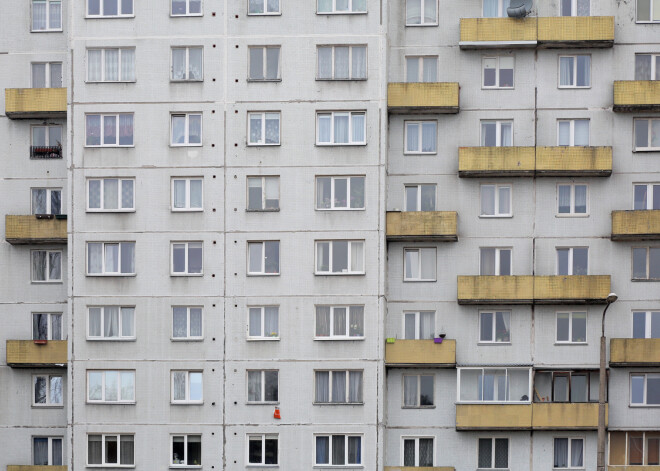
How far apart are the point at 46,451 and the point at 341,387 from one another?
13.8 metres

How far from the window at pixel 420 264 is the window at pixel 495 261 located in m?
2.17

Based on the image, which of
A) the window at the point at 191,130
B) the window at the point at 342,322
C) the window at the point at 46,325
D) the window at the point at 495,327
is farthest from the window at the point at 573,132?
the window at the point at 46,325

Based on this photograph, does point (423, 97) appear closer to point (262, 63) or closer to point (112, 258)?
point (262, 63)

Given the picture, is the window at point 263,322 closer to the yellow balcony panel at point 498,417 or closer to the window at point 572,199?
the yellow balcony panel at point 498,417

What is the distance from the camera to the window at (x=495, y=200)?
5466cm

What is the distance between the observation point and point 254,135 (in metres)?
53.4

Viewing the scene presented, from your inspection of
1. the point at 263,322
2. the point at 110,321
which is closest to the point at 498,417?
the point at 263,322

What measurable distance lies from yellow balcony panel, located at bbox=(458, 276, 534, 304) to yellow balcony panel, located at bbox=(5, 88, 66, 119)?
65.3 ft

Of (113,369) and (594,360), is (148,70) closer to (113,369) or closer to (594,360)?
(113,369)

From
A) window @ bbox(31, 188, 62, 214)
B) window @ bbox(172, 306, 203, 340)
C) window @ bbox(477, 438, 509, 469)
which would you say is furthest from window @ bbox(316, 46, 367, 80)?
window @ bbox(477, 438, 509, 469)

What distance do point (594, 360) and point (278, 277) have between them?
46.6 ft

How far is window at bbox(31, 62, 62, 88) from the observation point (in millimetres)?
56062

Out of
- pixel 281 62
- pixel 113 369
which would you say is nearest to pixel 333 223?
pixel 281 62

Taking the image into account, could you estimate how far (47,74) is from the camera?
56.1 metres
